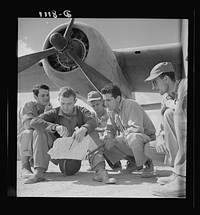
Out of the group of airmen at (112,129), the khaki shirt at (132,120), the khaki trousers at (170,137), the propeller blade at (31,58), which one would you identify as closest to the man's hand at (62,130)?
the group of airmen at (112,129)

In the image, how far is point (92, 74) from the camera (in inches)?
103

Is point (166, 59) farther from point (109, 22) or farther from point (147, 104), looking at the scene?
point (109, 22)

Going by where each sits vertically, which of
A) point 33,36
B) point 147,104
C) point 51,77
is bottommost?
point 147,104

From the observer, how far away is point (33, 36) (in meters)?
2.52

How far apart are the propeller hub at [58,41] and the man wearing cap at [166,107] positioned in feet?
2.67

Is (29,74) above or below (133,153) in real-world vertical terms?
above

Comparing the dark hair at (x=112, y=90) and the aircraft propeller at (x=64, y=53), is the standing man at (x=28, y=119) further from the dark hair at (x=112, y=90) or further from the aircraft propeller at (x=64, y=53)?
the dark hair at (x=112, y=90)

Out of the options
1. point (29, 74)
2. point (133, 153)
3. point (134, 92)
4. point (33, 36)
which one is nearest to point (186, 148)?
point (133, 153)

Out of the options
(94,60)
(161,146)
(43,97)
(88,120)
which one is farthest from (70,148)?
(94,60)

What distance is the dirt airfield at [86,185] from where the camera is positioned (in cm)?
239

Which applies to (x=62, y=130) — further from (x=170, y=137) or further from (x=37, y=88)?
(x=170, y=137)

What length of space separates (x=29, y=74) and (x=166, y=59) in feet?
3.85

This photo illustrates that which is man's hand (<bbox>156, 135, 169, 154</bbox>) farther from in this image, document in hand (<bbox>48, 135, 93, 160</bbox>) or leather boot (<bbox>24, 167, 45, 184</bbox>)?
leather boot (<bbox>24, 167, 45, 184</bbox>)

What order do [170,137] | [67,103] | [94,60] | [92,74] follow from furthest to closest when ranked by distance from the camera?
1. [94,60]
2. [92,74]
3. [67,103]
4. [170,137]
